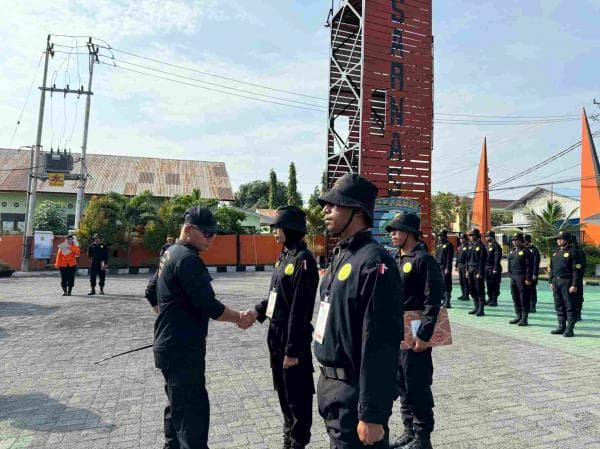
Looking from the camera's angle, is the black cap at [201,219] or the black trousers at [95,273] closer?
the black cap at [201,219]

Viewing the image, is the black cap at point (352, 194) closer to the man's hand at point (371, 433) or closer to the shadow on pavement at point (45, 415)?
the man's hand at point (371, 433)

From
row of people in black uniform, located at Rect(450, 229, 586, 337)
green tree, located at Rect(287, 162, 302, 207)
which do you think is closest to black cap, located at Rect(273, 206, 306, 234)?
row of people in black uniform, located at Rect(450, 229, 586, 337)

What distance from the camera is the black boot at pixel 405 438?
3.42 metres

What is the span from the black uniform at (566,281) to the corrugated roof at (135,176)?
3268cm

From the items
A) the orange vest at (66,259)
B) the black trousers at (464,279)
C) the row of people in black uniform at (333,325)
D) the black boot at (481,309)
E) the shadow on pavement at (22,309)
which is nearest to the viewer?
the row of people in black uniform at (333,325)

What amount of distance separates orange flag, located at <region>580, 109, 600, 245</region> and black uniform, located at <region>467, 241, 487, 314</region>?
15.1m

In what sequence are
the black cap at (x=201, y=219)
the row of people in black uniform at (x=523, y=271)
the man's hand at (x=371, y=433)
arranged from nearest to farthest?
the man's hand at (x=371, y=433)
the black cap at (x=201, y=219)
the row of people in black uniform at (x=523, y=271)

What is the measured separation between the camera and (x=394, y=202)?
14.0 meters

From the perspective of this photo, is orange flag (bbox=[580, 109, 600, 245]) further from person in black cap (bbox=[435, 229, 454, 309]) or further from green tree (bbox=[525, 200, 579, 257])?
person in black cap (bbox=[435, 229, 454, 309])

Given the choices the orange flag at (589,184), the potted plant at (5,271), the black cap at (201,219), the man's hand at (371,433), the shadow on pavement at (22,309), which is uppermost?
the orange flag at (589,184)

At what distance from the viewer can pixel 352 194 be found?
7.13 feet

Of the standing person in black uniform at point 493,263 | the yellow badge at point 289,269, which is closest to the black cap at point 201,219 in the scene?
the yellow badge at point 289,269

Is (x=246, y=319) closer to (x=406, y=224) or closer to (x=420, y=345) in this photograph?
(x=420, y=345)

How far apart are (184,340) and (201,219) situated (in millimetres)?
860
